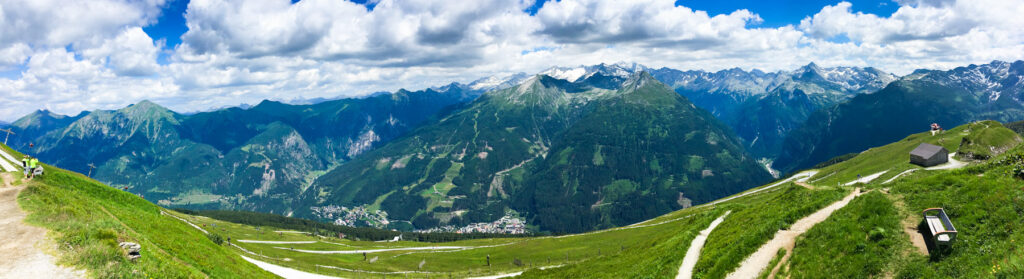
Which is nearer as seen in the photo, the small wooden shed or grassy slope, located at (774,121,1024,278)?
grassy slope, located at (774,121,1024,278)

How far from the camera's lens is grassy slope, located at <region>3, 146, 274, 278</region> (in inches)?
1087

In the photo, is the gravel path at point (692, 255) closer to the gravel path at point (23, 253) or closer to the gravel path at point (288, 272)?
the gravel path at point (23, 253)

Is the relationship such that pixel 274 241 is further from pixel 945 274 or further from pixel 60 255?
pixel 945 274

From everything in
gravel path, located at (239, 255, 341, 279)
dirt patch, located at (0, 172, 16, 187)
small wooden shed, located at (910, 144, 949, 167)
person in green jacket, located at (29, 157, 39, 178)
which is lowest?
gravel path, located at (239, 255, 341, 279)

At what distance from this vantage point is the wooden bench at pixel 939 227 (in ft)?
70.3

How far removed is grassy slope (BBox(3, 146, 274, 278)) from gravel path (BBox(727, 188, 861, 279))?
133 feet

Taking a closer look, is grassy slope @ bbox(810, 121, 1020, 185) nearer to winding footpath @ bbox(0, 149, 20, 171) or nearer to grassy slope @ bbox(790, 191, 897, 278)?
grassy slope @ bbox(790, 191, 897, 278)

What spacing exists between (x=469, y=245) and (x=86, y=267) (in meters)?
147

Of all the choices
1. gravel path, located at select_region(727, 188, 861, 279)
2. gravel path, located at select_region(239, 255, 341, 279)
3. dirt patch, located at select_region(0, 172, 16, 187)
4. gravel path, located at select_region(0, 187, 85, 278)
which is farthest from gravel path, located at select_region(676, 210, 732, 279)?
gravel path, located at select_region(239, 255, 341, 279)

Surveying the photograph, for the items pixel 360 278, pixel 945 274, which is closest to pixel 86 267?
pixel 945 274

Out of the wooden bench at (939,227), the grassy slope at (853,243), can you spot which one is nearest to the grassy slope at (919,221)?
the grassy slope at (853,243)

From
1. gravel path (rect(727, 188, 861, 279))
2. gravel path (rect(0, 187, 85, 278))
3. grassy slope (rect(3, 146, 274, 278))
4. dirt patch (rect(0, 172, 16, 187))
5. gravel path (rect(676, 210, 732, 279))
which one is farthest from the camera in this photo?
dirt patch (rect(0, 172, 16, 187))

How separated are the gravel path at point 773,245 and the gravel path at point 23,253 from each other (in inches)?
1709

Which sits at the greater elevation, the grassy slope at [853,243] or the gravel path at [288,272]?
the grassy slope at [853,243]
